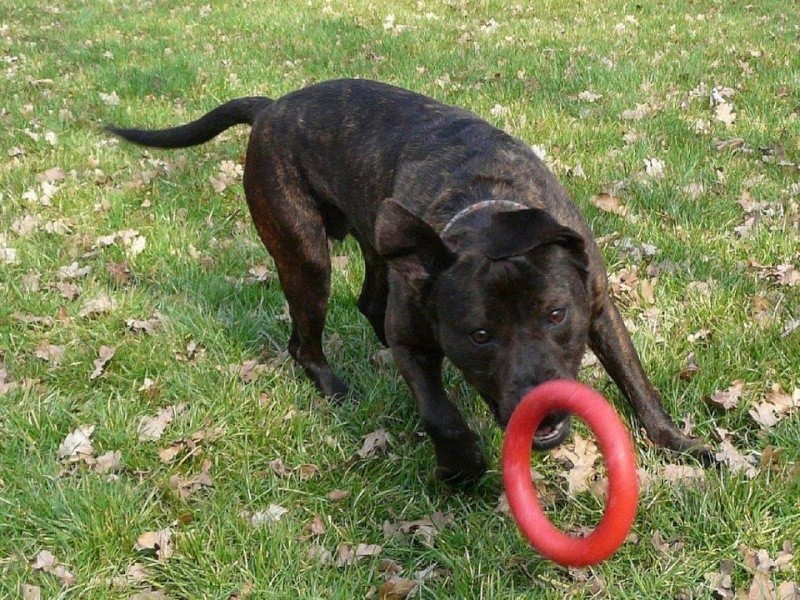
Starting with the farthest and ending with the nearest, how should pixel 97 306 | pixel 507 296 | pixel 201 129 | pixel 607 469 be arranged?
1. pixel 97 306
2. pixel 201 129
3. pixel 507 296
4. pixel 607 469

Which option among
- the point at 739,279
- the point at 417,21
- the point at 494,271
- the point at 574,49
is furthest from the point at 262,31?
the point at 494,271

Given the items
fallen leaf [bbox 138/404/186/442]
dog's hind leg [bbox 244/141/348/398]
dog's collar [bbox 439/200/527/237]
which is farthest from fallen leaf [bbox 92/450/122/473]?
dog's collar [bbox 439/200/527/237]

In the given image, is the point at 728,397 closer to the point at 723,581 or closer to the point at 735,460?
the point at 735,460

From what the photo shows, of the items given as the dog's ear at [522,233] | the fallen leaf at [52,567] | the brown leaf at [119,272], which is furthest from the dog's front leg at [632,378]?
the brown leaf at [119,272]

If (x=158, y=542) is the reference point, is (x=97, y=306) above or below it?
below

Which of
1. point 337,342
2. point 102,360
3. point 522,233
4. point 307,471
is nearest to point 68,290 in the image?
point 102,360

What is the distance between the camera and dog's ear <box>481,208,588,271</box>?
2.97 meters

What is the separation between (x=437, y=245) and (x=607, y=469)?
1.08 meters

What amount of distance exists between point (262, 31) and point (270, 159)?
770 centimetres

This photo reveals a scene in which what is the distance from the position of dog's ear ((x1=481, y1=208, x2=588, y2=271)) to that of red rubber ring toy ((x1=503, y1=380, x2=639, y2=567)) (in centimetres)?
49

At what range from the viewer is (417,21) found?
1161cm

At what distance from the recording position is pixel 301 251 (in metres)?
4.54

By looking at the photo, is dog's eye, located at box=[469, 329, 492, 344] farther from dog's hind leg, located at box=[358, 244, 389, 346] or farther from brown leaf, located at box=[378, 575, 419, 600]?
dog's hind leg, located at box=[358, 244, 389, 346]

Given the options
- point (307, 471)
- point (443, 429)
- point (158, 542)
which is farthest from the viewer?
point (307, 471)
